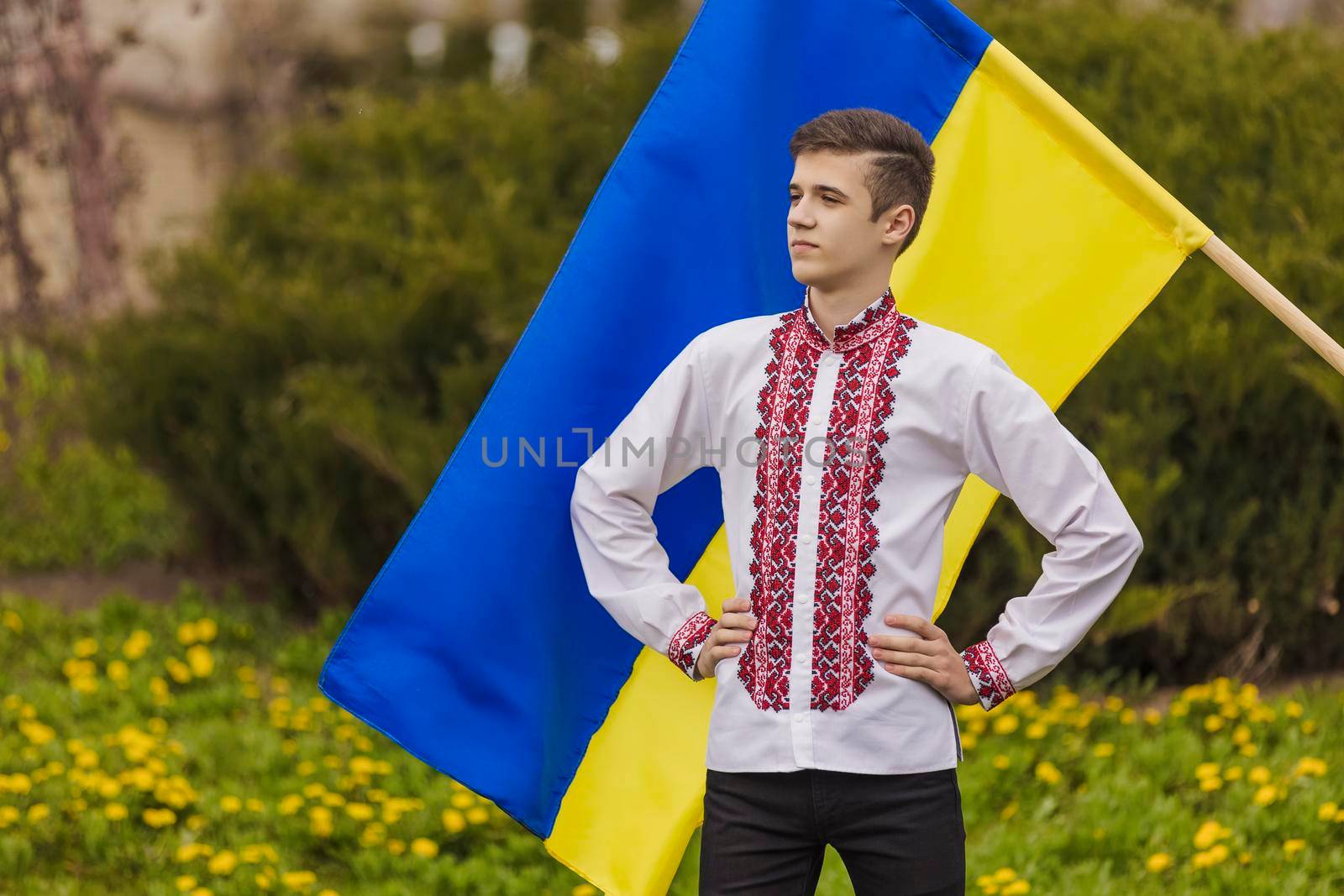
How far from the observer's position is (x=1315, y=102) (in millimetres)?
5297

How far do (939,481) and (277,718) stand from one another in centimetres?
315

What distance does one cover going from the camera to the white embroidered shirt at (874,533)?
2.22m

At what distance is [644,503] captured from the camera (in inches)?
97.3

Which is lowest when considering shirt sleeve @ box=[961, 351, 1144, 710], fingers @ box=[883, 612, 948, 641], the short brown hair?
fingers @ box=[883, 612, 948, 641]

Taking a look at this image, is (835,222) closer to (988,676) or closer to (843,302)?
(843,302)

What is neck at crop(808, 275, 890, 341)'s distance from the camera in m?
2.32

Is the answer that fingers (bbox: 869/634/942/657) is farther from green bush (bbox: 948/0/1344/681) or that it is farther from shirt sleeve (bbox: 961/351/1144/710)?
green bush (bbox: 948/0/1344/681)

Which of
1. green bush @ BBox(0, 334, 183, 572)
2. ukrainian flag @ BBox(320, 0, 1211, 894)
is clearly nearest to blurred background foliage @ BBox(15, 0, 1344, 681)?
green bush @ BBox(0, 334, 183, 572)

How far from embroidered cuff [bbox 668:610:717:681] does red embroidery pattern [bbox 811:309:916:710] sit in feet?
0.62

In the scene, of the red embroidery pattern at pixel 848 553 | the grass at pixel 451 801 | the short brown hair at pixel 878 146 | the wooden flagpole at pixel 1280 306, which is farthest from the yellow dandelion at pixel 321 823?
the wooden flagpole at pixel 1280 306

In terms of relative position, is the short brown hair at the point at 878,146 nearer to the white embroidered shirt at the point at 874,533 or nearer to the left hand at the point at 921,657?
the white embroidered shirt at the point at 874,533

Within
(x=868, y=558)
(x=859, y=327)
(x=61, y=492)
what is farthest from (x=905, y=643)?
(x=61, y=492)

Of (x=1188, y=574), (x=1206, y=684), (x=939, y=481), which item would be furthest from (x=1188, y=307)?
(x=939, y=481)

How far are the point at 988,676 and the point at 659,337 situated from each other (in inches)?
35.3
